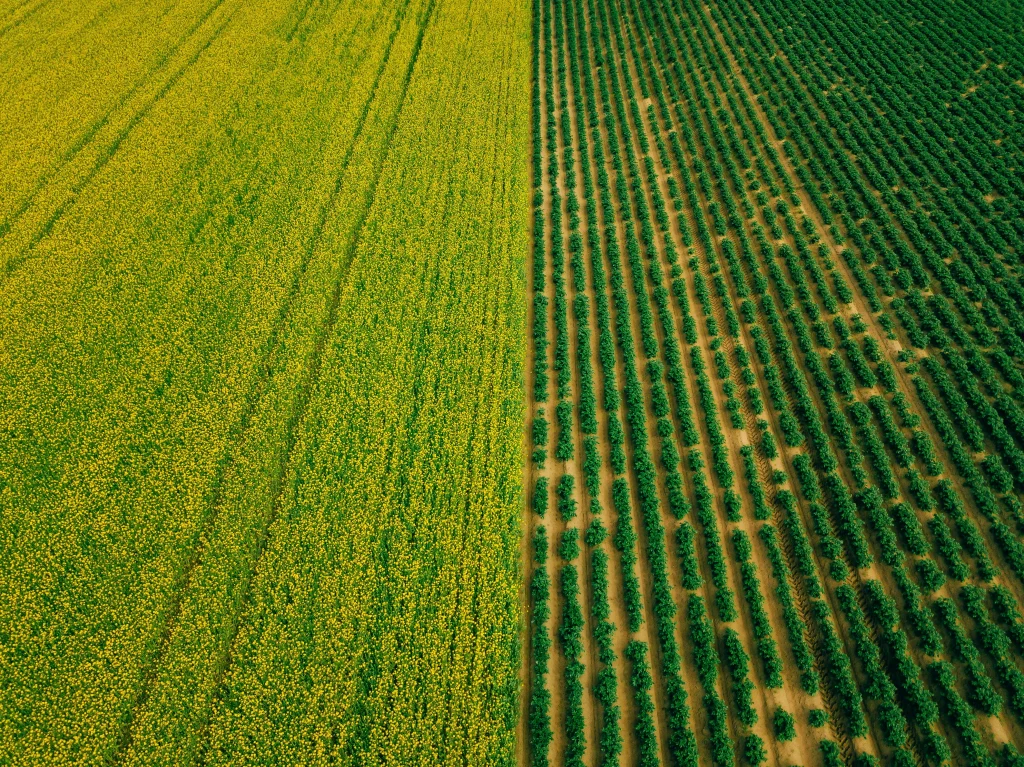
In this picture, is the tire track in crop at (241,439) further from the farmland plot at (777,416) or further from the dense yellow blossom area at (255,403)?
the farmland plot at (777,416)

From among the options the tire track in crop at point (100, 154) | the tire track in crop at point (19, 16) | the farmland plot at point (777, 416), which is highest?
the tire track in crop at point (19, 16)

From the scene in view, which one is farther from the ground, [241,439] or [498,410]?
[241,439]

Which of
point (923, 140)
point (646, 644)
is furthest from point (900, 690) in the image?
point (923, 140)

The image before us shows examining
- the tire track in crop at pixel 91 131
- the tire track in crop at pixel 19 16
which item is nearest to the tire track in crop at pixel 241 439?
the tire track in crop at pixel 91 131

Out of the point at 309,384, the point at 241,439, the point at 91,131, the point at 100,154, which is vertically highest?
the point at 91,131

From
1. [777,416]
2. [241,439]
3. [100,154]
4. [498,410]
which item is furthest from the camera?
[100,154]

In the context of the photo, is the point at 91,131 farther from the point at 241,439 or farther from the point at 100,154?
the point at 241,439

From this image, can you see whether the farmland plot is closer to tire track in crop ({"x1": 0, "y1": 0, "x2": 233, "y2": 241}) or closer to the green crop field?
the green crop field

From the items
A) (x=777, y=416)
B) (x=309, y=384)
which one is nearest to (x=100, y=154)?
(x=309, y=384)
